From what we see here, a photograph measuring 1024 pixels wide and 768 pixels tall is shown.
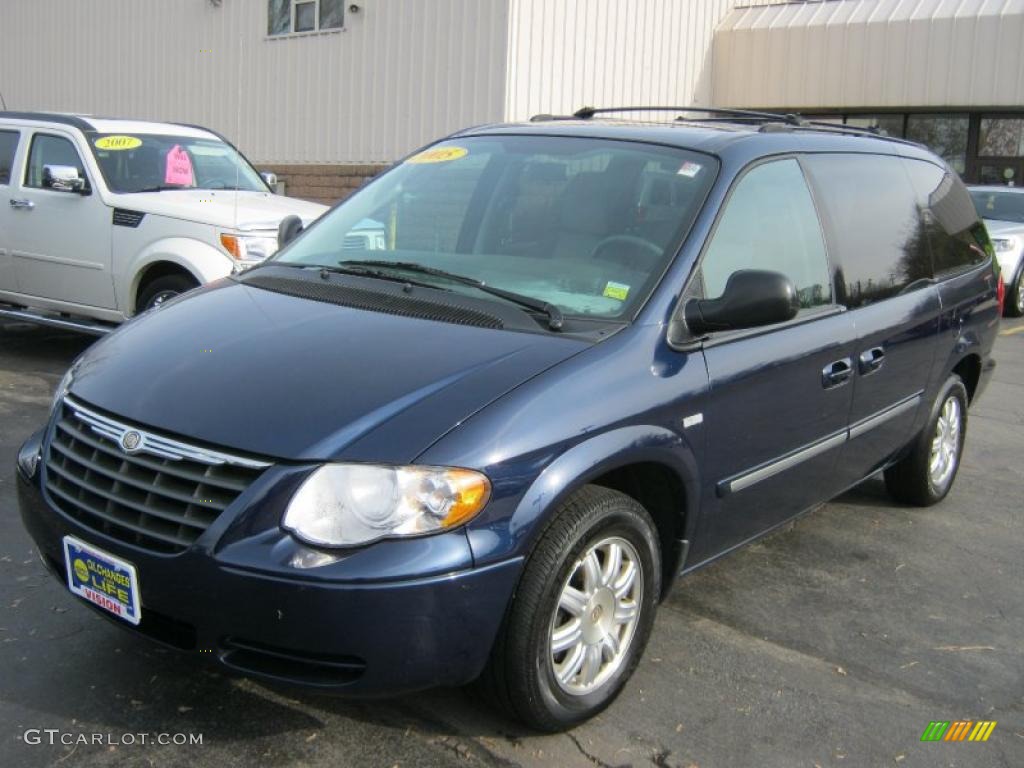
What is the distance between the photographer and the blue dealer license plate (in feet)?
9.49

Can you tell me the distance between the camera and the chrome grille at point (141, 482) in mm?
2785

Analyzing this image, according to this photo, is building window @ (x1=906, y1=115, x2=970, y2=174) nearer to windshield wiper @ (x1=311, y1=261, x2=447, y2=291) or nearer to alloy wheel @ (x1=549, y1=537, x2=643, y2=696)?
windshield wiper @ (x1=311, y1=261, x2=447, y2=291)

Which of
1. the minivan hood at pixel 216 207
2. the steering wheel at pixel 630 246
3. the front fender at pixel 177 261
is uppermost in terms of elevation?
the steering wheel at pixel 630 246

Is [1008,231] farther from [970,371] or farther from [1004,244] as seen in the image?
[970,371]

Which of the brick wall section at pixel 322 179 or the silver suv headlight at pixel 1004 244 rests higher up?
the brick wall section at pixel 322 179

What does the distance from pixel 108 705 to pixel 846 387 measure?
2884mm

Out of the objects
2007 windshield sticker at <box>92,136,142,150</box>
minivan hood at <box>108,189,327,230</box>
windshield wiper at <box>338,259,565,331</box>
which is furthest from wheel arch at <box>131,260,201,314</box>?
windshield wiper at <box>338,259,565,331</box>

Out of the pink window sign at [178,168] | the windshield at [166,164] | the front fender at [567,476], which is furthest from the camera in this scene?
the pink window sign at [178,168]

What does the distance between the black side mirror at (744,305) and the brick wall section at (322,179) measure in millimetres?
11951

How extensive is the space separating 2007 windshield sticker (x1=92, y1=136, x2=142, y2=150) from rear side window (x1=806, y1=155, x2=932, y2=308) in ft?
19.5

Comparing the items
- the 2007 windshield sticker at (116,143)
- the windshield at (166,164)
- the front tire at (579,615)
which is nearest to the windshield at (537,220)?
the front tire at (579,615)

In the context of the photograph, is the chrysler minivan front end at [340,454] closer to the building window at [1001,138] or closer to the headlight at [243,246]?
the headlight at [243,246]

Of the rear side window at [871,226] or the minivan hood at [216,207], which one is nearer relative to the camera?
the rear side window at [871,226]

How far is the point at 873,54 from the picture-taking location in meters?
17.4
